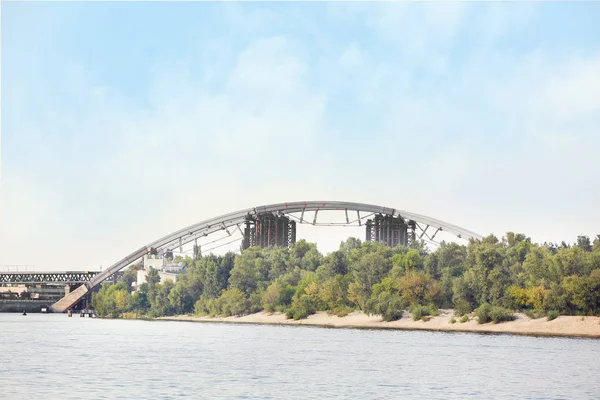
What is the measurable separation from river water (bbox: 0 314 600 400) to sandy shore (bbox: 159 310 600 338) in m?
10.9

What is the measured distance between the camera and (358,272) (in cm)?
17438

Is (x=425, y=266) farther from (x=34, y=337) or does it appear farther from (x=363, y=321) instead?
(x=34, y=337)

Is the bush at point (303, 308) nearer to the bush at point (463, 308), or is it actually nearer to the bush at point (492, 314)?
the bush at point (463, 308)

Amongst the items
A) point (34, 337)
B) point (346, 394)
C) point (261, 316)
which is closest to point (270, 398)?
point (346, 394)

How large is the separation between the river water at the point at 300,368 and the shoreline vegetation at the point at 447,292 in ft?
56.6

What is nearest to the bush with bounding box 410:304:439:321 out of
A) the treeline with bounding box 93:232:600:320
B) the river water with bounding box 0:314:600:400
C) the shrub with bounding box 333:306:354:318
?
the treeline with bounding box 93:232:600:320

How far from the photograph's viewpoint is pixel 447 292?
159 meters

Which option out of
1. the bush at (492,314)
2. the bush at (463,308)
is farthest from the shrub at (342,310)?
the bush at (492,314)

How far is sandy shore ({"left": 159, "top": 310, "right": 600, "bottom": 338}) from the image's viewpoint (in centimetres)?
12888

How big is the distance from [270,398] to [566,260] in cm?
9285

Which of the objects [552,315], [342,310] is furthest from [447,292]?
[552,315]

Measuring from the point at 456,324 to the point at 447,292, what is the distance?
1478cm

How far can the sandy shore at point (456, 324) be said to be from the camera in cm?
12888

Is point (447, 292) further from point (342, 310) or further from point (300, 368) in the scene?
point (300, 368)
